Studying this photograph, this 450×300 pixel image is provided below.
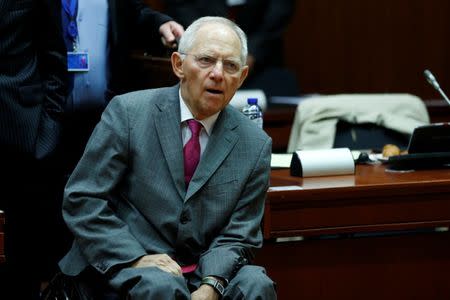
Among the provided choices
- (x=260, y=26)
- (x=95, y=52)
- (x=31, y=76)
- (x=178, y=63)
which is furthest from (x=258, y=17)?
(x=178, y=63)

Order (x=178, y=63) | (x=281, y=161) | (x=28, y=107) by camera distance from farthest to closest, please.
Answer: (x=281, y=161), (x=28, y=107), (x=178, y=63)

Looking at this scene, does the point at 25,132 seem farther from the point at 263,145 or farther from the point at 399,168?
the point at 399,168

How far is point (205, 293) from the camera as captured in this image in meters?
2.68

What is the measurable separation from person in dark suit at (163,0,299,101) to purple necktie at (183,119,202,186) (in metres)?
1.81

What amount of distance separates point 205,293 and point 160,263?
151 millimetres

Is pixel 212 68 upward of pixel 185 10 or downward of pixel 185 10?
upward

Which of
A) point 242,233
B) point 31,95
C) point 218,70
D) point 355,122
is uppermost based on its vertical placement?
point 218,70

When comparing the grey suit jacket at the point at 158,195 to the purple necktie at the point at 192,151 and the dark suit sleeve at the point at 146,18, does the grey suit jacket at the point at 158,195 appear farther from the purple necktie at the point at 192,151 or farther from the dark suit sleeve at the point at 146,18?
the dark suit sleeve at the point at 146,18

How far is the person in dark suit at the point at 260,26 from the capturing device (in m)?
4.68

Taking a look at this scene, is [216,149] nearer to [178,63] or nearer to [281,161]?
[178,63]

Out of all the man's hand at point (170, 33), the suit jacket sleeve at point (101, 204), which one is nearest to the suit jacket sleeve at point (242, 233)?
the suit jacket sleeve at point (101, 204)

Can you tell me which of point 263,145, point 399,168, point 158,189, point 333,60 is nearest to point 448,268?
point 399,168

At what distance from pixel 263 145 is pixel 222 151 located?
0.13m

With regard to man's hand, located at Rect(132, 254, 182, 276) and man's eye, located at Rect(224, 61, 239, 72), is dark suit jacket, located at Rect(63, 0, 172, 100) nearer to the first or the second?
man's eye, located at Rect(224, 61, 239, 72)
